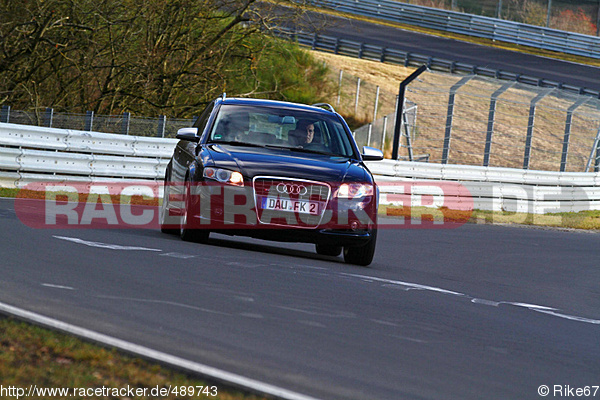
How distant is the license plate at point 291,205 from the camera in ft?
30.5

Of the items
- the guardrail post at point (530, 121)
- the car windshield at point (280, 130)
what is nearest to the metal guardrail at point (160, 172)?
the guardrail post at point (530, 121)

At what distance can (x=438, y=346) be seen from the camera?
576cm

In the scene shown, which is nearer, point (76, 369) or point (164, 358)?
point (76, 369)

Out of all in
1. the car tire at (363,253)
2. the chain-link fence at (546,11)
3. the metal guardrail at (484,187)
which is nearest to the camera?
the car tire at (363,253)

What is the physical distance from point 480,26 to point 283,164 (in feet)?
142

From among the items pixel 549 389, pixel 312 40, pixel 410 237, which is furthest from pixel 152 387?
pixel 312 40

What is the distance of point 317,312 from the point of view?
644cm

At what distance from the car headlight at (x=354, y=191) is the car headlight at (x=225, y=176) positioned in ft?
3.20

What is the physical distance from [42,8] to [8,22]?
2.53 ft

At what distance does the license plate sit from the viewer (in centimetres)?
930

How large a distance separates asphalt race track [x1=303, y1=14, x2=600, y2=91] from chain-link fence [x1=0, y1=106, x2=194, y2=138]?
2021 cm

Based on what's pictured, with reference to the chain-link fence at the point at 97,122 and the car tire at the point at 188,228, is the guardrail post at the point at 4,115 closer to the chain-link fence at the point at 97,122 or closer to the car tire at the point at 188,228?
the chain-link fence at the point at 97,122

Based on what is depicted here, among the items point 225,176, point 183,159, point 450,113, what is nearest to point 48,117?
point 183,159

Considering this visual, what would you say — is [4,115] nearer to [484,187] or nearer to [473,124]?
[484,187]
